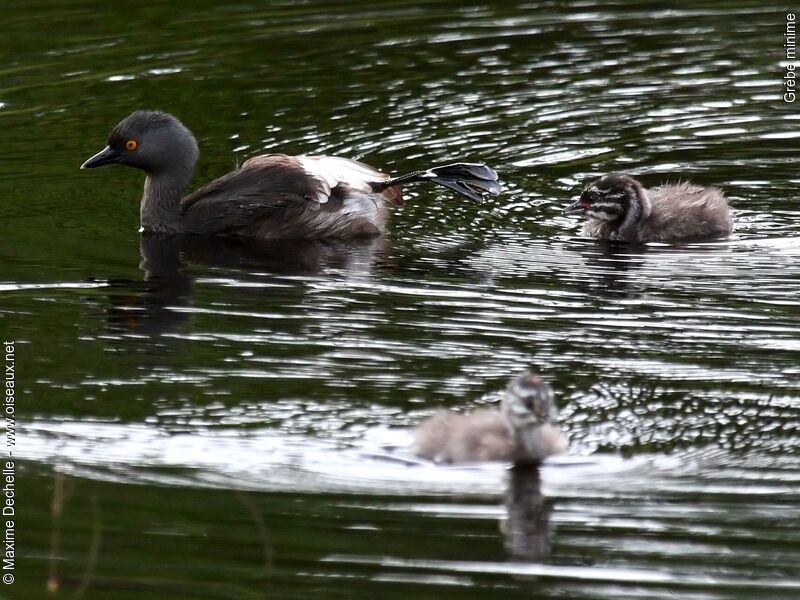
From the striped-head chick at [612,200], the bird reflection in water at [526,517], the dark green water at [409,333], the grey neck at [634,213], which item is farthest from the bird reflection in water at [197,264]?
the bird reflection in water at [526,517]

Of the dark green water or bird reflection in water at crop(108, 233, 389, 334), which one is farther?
bird reflection in water at crop(108, 233, 389, 334)

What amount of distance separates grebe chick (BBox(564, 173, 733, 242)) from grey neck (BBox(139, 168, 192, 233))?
2531 millimetres

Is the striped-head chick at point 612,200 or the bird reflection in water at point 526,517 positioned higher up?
the striped-head chick at point 612,200

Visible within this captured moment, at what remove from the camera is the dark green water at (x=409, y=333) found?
561 cm

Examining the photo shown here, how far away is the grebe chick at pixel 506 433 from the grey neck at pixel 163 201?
4565mm

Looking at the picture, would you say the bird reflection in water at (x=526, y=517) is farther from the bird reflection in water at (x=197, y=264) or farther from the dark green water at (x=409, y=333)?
the bird reflection in water at (x=197, y=264)

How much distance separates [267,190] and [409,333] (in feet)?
9.15

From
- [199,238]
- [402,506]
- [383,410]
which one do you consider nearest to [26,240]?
[199,238]

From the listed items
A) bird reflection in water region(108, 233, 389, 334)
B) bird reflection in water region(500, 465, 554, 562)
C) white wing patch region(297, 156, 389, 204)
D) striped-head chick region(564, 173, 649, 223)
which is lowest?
bird reflection in water region(500, 465, 554, 562)

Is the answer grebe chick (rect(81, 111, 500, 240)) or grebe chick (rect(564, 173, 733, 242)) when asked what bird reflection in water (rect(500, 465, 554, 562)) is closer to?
grebe chick (rect(564, 173, 733, 242))

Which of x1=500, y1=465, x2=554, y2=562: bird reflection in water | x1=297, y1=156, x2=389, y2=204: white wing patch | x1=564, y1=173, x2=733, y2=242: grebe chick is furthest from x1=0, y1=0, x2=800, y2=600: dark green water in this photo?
x1=297, y1=156, x2=389, y2=204: white wing patch

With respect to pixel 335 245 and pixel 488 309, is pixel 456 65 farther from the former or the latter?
pixel 488 309

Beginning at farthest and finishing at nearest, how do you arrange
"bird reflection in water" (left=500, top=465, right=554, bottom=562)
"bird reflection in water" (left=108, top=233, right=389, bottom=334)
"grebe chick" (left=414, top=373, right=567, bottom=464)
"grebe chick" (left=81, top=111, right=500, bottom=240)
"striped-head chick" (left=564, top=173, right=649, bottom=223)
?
"grebe chick" (left=81, top=111, right=500, bottom=240)
"striped-head chick" (left=564, top=173, right=649, bottom=223)
"bird reflection in water" (left=108, top=233, right=389, bottom=334)
"grebe chick" (left=414, top=373, right=567, bottom=464)
"bird reflection in water" (left=500, top=465, right=554, bottom=562)

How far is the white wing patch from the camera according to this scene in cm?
1041
